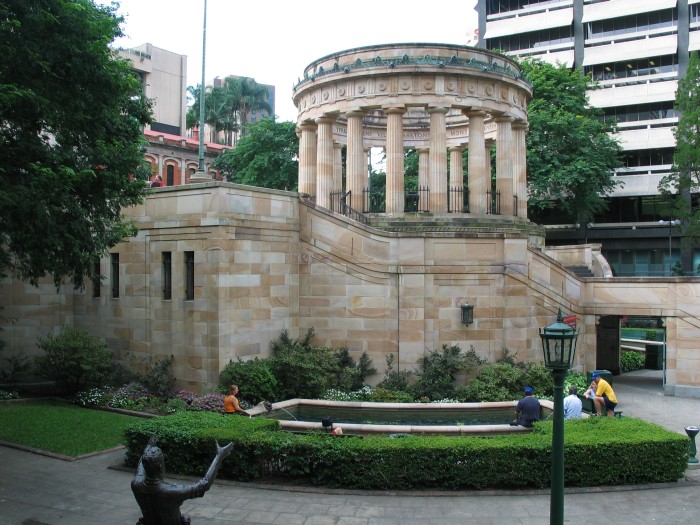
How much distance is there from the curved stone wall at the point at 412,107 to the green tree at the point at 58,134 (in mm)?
13365

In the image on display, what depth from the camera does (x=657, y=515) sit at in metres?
12.2

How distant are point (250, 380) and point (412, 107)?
561 inches

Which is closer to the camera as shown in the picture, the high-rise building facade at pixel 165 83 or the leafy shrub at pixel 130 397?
the leafy shrub at pixel 130 397

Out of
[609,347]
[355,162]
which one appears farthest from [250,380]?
[609,347]

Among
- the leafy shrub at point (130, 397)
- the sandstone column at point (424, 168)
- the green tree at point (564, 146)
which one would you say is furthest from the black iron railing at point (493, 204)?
the leafy shrub at point (130, 397)

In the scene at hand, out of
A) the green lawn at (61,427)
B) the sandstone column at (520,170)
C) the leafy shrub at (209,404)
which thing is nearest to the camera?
the green lawn at (61,427)

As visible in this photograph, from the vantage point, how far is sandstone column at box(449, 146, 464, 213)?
3241 cm

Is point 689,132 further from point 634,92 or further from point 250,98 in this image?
point 250,98

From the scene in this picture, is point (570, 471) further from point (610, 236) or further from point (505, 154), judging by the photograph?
point (610, 236)

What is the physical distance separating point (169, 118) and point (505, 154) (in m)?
53.5

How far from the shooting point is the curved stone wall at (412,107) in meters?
27.6

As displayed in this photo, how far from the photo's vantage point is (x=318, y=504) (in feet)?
41.6

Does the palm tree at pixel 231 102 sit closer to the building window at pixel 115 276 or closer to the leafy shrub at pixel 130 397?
the building window at pixel 115 276

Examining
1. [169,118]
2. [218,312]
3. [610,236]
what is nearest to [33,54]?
[218,312]
